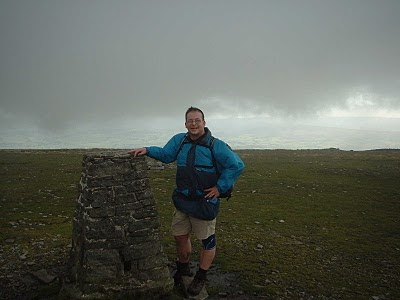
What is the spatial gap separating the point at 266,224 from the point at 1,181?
1772 centimetres

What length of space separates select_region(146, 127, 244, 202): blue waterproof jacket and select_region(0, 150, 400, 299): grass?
3284 mm

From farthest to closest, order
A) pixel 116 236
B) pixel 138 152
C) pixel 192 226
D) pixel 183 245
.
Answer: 1. pixel 183 245
2. pixel 138 152
3. pixel 192 226
4. pixel 116 236

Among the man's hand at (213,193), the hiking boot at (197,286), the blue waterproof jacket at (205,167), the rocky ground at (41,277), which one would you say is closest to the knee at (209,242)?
the hiking boot at (197,286)

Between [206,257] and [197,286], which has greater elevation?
[206,257]

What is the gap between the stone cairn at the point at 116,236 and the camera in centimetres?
698

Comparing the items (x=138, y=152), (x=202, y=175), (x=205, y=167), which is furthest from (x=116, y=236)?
(x=205, y=167)

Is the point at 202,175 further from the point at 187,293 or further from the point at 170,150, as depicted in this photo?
the point at 187,293

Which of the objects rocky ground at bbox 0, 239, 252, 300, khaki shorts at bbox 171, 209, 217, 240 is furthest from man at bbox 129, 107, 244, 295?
rocky ground at bbox 0, 239, 252, 300

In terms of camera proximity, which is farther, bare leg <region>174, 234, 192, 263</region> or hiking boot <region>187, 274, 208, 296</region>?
bare leg <region>174, 234, 192, 263</region>

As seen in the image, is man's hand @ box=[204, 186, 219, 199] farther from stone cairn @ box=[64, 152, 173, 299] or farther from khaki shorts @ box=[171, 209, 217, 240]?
stone cairn @ box=[64, 152, 173, 299]

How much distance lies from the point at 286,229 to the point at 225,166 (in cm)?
724

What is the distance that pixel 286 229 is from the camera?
41.9 feet

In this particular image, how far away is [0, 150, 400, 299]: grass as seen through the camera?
869 cm

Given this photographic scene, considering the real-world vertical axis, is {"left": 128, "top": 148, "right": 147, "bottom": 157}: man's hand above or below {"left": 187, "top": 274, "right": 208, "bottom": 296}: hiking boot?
above
